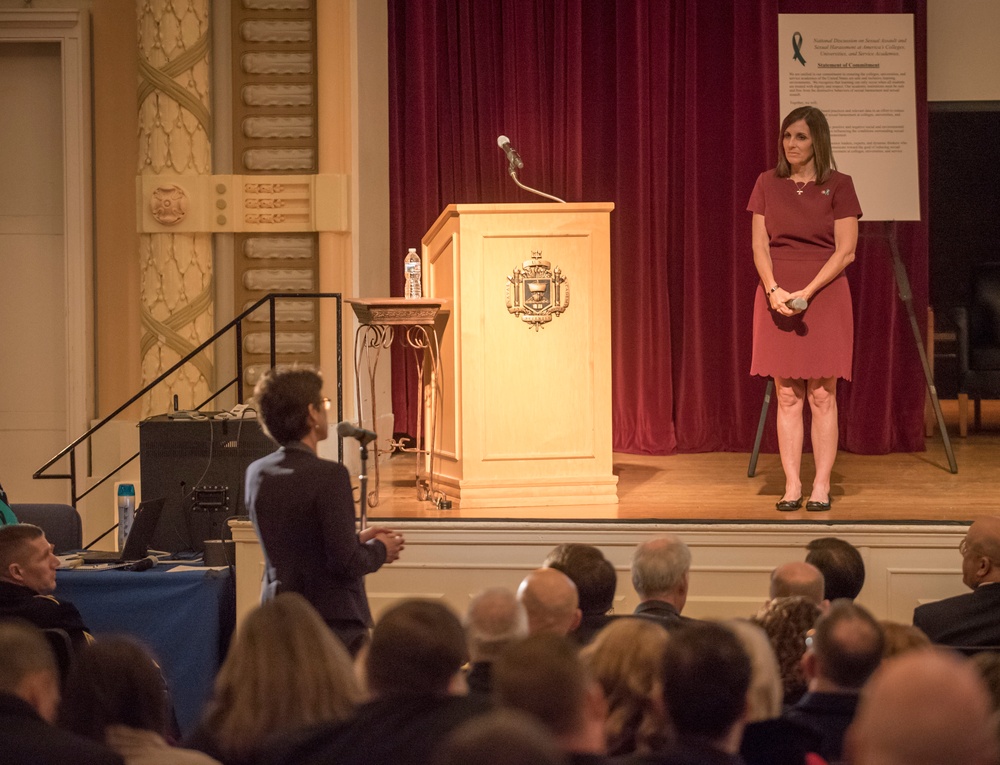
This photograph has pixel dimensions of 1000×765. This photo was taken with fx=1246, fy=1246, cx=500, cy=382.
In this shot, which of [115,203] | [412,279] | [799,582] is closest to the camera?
[799,582]

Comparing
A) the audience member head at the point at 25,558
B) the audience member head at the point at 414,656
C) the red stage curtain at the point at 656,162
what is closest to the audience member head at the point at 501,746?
the audience member head at the point at 414,656

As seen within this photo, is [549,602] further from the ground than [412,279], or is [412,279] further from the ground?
[412,279]

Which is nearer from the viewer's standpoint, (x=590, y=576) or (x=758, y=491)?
(x=590, y=576)

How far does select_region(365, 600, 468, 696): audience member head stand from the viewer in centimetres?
187

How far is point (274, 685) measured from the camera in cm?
207

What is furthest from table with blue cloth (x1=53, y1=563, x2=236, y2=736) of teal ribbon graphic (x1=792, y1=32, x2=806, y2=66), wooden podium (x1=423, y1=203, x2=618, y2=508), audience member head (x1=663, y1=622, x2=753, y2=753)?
teal ribbon graphic (x1=792, y1=32, x2=806, y2=66)

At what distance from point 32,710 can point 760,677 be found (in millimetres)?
1199

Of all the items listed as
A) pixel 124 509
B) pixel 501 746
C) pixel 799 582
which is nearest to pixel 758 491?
pixel 799 582

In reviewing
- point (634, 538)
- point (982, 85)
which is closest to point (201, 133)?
point (634, 538)

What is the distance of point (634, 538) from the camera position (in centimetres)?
462

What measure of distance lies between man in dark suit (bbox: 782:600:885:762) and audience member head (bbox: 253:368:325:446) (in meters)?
1.31

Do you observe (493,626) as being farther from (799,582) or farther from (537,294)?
(537,294)

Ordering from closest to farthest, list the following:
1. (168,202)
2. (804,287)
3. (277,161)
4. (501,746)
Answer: (501,746) < (804,287) < (168,202) < (277,161)

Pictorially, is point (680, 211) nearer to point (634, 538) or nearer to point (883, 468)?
point (883, 468)
